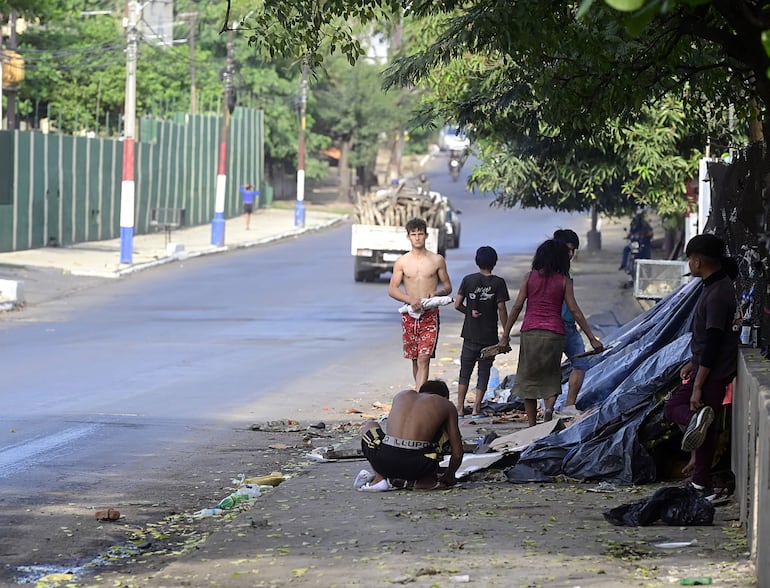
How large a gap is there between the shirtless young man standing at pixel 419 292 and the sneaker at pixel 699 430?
5.41 metres

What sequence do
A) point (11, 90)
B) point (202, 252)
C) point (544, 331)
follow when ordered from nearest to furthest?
point (544, 331), point (202, 252), point (11, 90)

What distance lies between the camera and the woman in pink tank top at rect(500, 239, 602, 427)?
1149 cm

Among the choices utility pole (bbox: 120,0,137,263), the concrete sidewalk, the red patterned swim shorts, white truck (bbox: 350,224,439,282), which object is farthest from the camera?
utility pole (bbox: 120,0,137,263)

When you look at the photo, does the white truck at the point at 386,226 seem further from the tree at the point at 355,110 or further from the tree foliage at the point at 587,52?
the tree at the point at 355,110

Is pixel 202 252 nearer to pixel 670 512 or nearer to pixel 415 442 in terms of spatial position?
pixel 415 442

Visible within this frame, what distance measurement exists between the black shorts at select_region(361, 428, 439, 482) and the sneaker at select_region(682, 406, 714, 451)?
5.51ft

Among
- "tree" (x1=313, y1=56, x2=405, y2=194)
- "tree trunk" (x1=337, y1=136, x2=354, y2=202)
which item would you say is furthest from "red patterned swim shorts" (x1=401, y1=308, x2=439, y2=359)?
"tree trunk" (x1=337, y1=136, x2=354, y2=202)

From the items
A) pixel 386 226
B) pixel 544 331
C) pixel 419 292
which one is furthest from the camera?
pixel 386 226

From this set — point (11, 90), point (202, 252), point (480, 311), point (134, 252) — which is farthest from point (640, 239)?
point (11, 90)

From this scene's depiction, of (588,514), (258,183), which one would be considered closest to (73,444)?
(588,514)

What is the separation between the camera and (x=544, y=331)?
11516 millimetres

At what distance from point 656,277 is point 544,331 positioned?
11696mm

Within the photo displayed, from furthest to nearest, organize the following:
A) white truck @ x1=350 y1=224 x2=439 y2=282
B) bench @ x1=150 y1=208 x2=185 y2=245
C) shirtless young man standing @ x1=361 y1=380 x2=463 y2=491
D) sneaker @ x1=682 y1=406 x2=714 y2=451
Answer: bench @ x1=150 y1=208 x2=185 y2=245, white truck @ x1=350 y1=224 x2=439 y2=282, shirtless young man standing @ x1=361 y1=380 x2=463 y2=491, sneaker @ x1=682 y1=406 x2=714 y2=451

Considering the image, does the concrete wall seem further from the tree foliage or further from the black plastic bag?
the tree foliage
